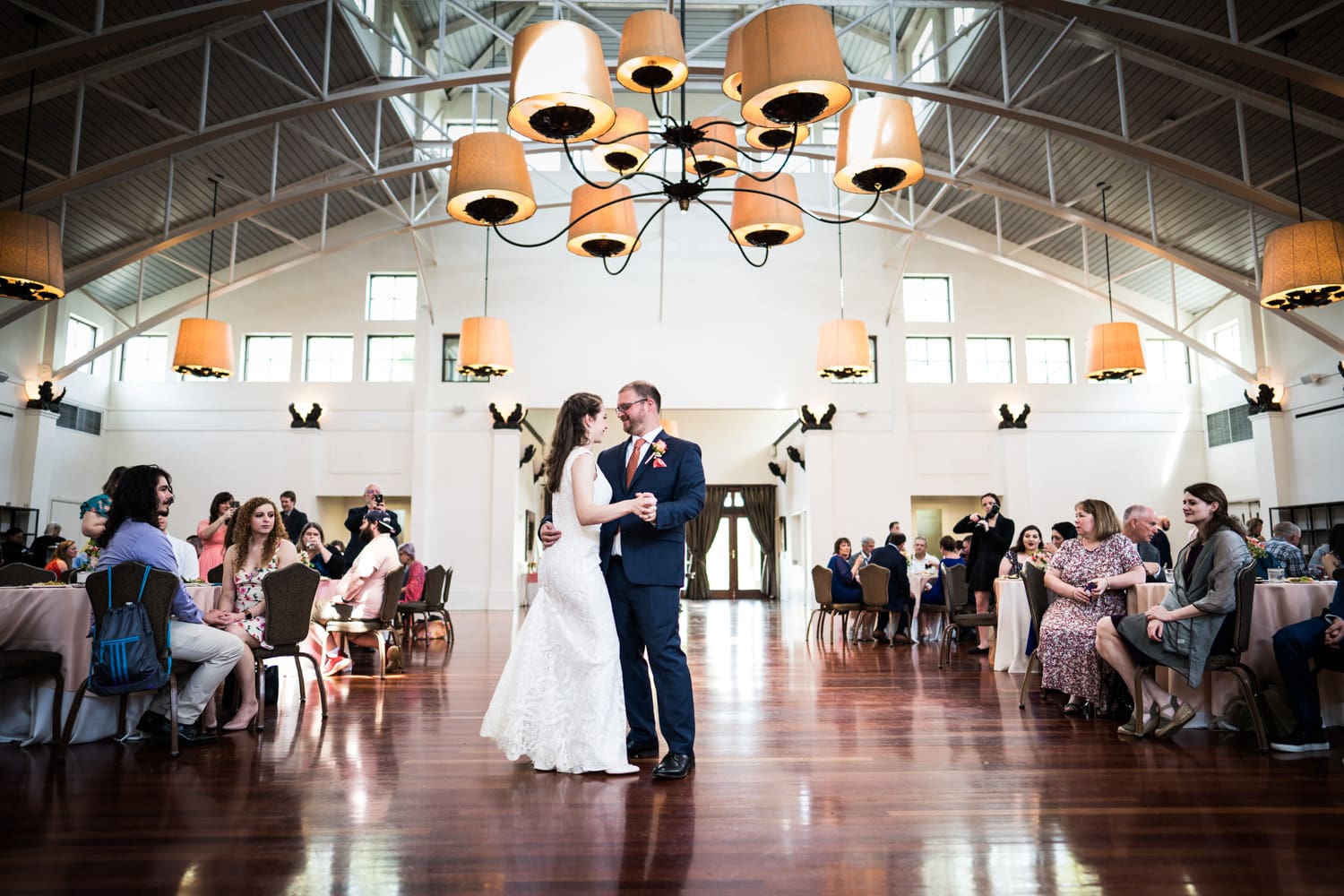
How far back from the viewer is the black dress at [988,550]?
25.4ft

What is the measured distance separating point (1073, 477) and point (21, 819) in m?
14.9

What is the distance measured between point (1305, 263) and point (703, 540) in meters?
14.6

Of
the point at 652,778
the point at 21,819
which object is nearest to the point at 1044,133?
the point at 652,778

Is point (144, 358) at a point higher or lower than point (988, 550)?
higher

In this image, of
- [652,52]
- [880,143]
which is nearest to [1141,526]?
[880,143]

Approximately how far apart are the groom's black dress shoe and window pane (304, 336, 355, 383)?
13.2 m

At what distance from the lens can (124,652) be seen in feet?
11.8

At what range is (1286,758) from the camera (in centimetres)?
359

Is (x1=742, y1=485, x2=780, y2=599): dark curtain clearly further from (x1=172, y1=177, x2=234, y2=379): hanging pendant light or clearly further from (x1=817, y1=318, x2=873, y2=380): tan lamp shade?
(x1=172, y1=177, x2=234, y2=379): hanging pendant light

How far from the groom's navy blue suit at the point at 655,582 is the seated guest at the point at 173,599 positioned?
1.85 meters

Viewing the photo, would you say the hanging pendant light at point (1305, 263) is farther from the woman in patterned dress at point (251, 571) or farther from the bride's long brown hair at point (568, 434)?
the woman in patterned dress at point (251, 571)

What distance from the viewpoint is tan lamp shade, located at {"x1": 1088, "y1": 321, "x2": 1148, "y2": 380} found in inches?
420

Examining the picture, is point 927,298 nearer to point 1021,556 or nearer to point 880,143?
point 1021,556

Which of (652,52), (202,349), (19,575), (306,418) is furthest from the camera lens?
(306,418)
